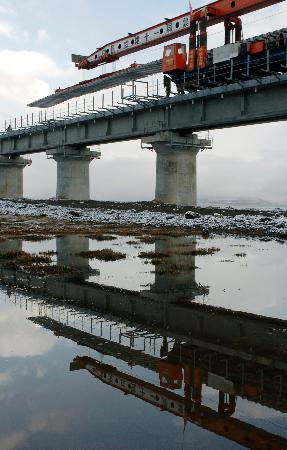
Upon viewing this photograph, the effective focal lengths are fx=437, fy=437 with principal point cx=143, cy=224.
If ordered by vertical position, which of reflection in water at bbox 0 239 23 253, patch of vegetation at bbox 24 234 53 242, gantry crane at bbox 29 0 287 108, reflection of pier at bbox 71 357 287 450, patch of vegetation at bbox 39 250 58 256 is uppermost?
gantry crane at bbox 29 0 287 108

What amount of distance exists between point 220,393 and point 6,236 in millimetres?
16752

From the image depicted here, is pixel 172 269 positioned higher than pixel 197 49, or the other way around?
pixel 197 49

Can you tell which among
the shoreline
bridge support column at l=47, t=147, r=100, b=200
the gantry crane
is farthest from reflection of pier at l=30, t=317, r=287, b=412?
bridge support column at l=47, t=147, r=100, b=200

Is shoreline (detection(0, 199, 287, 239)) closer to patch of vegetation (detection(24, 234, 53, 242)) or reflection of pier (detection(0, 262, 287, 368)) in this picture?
patch of vegetation (detection(24, 234, 53, 242))

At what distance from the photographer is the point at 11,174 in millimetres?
69812

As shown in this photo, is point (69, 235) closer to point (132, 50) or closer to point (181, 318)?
point (181, 318)

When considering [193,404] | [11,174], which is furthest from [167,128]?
[11,174]

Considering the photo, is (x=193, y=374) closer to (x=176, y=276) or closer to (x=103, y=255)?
(x=176, y=276)

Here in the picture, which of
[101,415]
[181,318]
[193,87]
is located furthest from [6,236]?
[193,87]

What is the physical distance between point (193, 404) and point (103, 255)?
32.0ft

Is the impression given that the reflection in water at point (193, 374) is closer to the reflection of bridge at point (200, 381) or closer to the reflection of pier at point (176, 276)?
the reflection of bridge at point (200, 381)

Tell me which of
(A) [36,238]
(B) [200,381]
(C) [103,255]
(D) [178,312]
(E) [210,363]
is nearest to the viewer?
(B) [200,381]

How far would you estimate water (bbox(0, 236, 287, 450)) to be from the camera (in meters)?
3.43

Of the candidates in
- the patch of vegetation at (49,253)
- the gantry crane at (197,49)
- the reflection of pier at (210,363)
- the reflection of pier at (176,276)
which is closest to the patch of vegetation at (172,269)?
the reflection of pier at (176,276)
